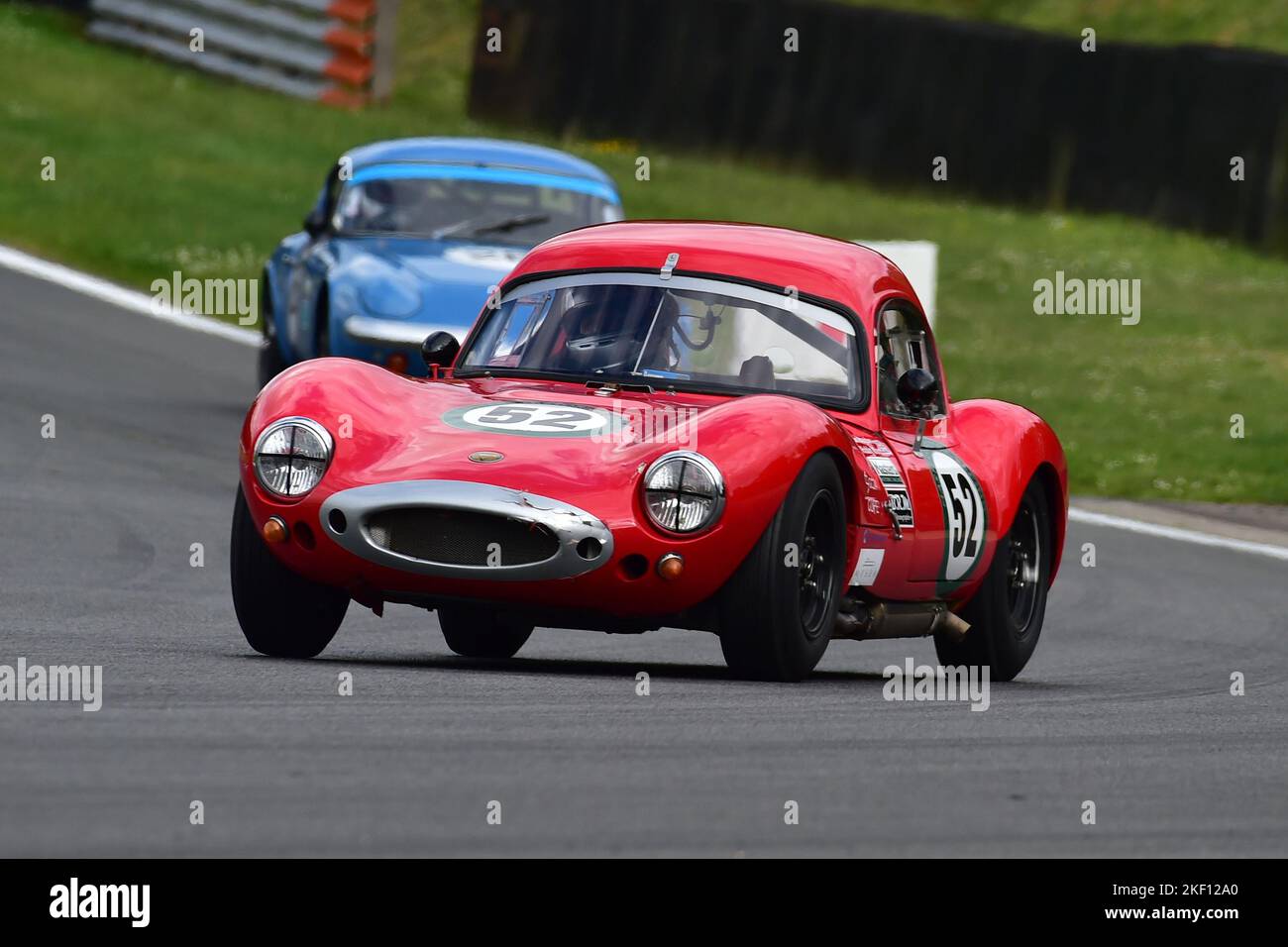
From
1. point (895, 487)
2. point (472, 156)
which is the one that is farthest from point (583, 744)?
point (472, 156)

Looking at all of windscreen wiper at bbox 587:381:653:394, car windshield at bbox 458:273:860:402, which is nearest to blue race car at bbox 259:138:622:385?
car windshield at bbox 458:273:860:402

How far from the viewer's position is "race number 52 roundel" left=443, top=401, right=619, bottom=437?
770cm

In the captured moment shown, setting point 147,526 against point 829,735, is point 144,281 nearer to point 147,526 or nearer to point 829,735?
point 147,526

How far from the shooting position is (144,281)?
22.2 m

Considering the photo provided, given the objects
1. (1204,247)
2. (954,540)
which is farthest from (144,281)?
(954,540)

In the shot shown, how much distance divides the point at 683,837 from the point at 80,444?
33.5 feet

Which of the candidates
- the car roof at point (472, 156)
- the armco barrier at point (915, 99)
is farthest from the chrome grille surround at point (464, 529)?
the armco barrier at point (915, 99)

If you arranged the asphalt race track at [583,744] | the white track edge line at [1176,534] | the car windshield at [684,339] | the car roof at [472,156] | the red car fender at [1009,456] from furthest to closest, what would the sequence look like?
the car roof at [472,156] → the white track edge line at [1176,534] → the red car fender at [1009,456] → the car windshield at [684,339] → the asphalt race track at [583,744]

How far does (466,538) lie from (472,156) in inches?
368

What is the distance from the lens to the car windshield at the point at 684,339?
28.1ft

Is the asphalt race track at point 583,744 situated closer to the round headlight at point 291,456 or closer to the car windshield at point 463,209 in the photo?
the round headlight at point 291,456

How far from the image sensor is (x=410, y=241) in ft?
51.4

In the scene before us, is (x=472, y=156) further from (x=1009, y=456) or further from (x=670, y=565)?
(x=670, y=565)

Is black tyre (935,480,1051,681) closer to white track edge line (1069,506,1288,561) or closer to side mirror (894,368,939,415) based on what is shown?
side mirror (894,368,939,415)
